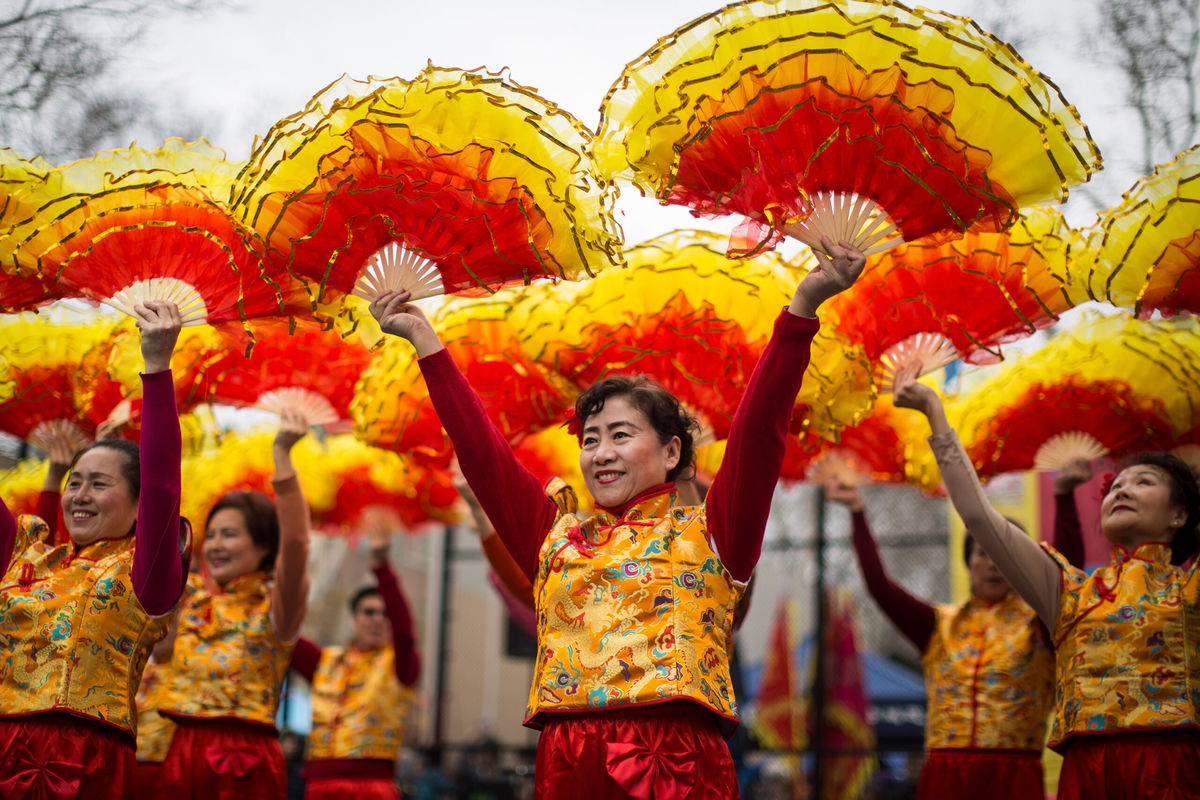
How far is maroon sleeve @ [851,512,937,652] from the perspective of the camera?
4340mm

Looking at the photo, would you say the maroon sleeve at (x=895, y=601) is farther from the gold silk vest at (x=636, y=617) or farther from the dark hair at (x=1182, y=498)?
the gold silk vest at (x=636, y=617)

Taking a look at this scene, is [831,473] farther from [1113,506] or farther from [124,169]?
[124,169]

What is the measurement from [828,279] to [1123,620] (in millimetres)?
1458

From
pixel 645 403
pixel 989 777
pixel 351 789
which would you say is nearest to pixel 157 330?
pixel 645 403

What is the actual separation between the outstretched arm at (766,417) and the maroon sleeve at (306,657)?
10.2ft

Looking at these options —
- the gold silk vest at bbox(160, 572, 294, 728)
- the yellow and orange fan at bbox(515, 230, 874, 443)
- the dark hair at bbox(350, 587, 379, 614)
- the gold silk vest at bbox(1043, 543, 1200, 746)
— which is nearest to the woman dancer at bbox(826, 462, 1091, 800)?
the gold silk vest at bbox(1043, 543, 1200, 746)

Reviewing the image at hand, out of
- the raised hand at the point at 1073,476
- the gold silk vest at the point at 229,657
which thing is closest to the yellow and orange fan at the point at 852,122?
the raised hand at the point at 1073,476

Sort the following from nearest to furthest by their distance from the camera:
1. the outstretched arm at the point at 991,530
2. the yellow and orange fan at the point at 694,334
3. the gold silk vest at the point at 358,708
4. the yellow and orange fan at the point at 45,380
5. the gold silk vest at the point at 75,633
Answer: the gold silk vest at the point at 75,633 < the outstretched arm at the point at 991,530 < the yellow and orange fan at the point at 694,334 < the yellow and orange fan at the point at 45,380 < the gold silk vest at the point at 358,708

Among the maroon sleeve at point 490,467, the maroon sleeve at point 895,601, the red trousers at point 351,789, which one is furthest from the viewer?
the red trousers at point 351,789

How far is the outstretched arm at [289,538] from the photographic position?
374cm

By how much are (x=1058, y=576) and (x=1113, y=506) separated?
254mm

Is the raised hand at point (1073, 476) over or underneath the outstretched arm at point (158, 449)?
over

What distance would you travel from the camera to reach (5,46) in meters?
4.88

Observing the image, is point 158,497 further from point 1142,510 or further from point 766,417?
point 1142,510
